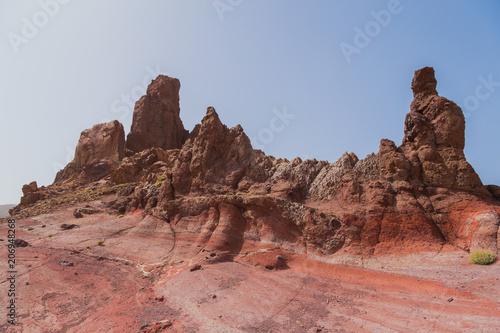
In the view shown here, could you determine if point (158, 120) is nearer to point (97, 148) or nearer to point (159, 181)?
point (97, 148)

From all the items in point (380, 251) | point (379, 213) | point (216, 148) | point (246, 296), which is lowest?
point (246, 296)

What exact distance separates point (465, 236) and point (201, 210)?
1693 cm

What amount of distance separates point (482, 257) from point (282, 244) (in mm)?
10370

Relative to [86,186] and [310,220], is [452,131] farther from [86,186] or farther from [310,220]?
[86,186]

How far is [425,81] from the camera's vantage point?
20781 mm

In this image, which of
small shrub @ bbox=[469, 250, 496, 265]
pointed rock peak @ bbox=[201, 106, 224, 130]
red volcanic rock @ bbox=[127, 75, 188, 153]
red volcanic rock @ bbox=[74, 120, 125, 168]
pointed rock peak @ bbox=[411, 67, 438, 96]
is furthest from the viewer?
red volcanic rock @ bbox=[127, 75, 188, 153]

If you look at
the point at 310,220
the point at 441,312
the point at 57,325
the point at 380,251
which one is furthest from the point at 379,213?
the point at 57,325

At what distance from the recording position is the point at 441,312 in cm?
1080

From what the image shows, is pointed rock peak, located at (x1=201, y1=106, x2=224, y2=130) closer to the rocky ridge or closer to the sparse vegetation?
the rocky ridge

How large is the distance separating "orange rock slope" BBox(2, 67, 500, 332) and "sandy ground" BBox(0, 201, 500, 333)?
8 centimetres

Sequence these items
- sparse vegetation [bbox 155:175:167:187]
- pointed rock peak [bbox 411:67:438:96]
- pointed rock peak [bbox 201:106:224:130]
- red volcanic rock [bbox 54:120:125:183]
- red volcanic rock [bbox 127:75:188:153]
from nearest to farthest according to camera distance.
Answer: pointed rock peak [bbox 411:67:438:96]
pointed rock peak [bbox 201:106:224:130]
sparse vegetation [bbox 155:175:167:187]
red volcanic rock [bbox 54:120:125:183]
red volcanic rock [bbox 127:75:188:153]

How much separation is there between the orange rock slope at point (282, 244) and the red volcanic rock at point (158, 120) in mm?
38773

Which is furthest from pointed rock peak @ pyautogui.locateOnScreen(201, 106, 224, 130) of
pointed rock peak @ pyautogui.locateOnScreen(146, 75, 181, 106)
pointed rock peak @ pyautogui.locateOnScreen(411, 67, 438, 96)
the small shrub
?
pointed rock peak @ pyautogui.locateOnScreen(146, 75, 181, 106)

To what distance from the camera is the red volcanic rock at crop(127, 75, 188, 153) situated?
6531cm
